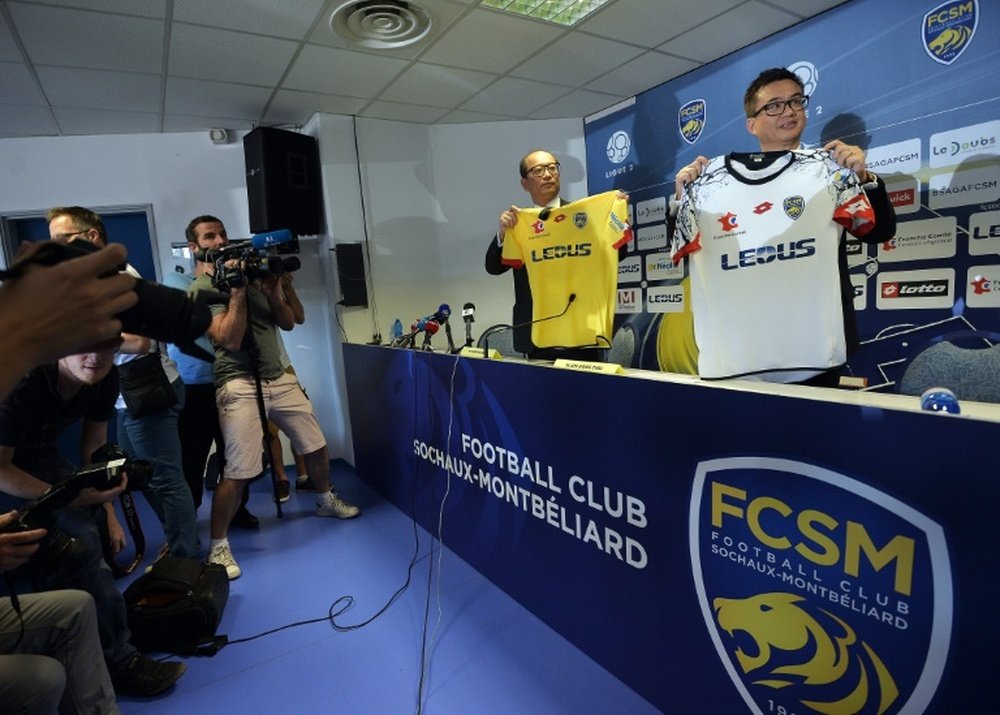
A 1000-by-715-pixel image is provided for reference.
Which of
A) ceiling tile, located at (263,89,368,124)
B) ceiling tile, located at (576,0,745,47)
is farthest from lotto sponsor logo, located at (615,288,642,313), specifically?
ceiling tile, located at (263,89,368,124)

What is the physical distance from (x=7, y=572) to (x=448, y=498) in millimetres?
1534

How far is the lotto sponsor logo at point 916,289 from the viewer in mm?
2404

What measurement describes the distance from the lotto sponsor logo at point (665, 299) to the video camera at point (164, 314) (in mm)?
3319

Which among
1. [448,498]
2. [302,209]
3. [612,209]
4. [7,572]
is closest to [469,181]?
[302,209]

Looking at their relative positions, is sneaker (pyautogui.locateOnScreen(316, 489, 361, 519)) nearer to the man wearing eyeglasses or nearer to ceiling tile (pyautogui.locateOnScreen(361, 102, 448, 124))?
the man wearing eyeglasses

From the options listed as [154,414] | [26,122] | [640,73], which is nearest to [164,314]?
[154,414]

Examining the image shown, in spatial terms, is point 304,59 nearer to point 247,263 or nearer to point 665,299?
point 247,263

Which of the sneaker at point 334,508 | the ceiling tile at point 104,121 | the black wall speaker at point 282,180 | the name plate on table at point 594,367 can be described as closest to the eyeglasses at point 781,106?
the name plate on table at point 594,367

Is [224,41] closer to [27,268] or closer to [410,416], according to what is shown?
[410,416]

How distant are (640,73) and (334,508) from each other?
345 centimetres

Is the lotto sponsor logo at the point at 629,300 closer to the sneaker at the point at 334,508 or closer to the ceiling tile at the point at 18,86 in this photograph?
the sneaker at the point at 334,508

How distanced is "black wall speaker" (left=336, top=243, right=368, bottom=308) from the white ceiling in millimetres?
1016

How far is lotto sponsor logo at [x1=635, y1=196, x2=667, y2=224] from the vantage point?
147 inches

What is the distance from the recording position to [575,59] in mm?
3184
